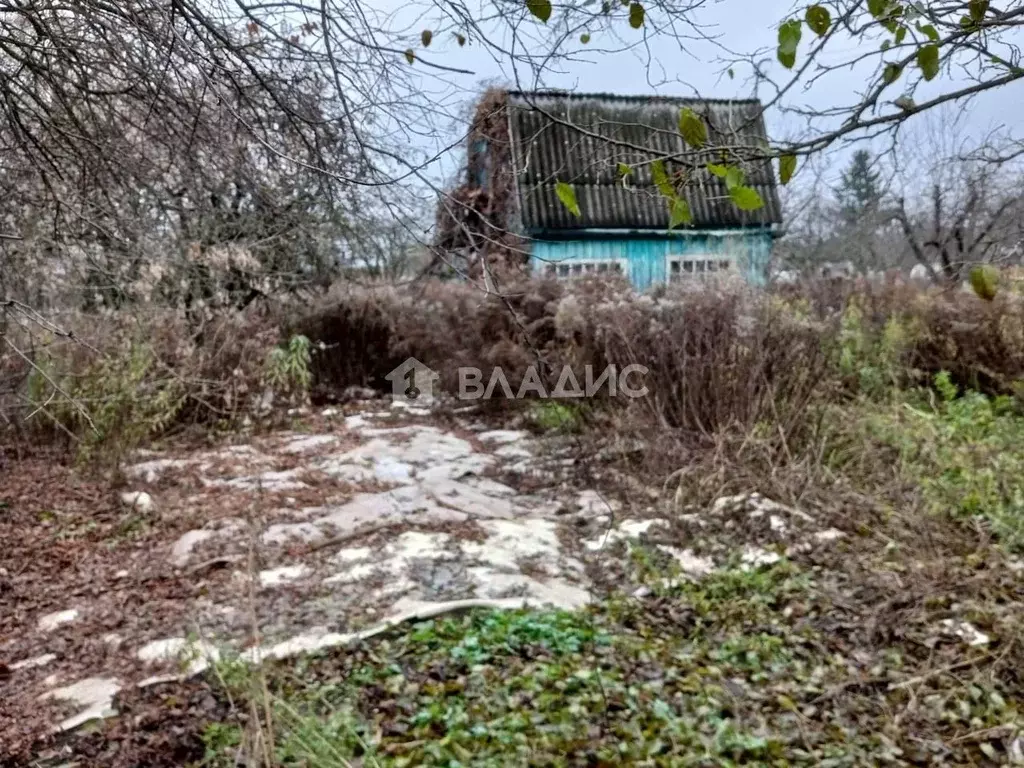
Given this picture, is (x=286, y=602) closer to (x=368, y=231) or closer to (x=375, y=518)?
(x=375, y=518)

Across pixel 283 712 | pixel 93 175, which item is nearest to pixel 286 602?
pixel 283 712

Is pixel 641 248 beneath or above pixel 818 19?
beneath

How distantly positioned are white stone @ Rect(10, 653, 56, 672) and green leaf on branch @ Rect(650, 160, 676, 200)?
299cm

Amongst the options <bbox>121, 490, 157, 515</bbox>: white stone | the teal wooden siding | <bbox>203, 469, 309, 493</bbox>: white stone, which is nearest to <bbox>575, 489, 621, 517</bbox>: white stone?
<bbox>203, 469, 309, 493</bbox>: white stone

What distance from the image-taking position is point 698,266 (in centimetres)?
800

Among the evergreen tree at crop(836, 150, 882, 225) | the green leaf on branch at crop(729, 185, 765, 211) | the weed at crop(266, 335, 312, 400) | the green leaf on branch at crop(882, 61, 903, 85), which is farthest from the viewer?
the weed at crop(266, 335, 312, 400)

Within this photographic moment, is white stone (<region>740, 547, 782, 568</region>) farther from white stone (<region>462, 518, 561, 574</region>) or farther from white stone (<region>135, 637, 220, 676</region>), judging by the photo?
white stone (<region>135, 637, 220, 676</region>)

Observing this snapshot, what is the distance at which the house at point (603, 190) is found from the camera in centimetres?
221

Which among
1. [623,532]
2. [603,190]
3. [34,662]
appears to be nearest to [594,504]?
[623,532]

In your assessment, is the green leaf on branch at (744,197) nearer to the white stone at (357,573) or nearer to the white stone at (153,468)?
the white stone at (357,573)

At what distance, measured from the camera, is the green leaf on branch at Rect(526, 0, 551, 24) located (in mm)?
1604

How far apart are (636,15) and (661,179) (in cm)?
39

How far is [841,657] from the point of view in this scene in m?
3.03

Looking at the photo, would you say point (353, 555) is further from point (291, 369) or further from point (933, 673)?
point (291, 369)
